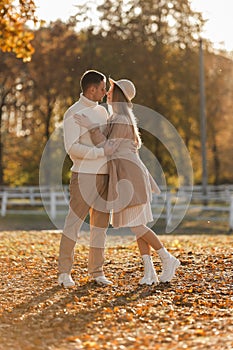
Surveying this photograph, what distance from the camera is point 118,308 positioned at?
6.43 m

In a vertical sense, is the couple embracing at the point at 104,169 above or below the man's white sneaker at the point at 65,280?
above

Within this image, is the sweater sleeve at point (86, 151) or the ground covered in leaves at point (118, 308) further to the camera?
the sweater sleeve at point (86, 151)

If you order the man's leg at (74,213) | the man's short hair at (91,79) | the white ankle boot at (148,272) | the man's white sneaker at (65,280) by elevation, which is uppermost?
the man's short hair at (91,79)

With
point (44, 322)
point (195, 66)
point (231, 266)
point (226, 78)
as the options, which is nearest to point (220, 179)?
point (226, 78)

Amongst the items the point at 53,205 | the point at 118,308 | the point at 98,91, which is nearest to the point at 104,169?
the point at 98,91

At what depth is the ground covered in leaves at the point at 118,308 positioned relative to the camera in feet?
17.7

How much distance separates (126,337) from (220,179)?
123ft

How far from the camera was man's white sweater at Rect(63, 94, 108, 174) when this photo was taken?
283 inches

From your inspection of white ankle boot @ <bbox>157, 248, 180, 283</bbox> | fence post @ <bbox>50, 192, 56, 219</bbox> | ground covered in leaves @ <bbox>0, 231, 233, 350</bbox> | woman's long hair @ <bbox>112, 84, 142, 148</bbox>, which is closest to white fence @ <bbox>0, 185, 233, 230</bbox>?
fence post @ <bbox>50, 192, 56, 219</bbox>

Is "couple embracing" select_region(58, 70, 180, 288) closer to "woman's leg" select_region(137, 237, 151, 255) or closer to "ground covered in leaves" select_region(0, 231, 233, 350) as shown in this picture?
"woman's leg" select_region(137, 237, 151, 255)

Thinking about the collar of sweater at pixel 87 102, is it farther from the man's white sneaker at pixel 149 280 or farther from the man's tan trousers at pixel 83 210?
the man's white sneaker at pixel 149 280

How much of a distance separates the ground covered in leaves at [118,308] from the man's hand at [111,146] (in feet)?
4.45

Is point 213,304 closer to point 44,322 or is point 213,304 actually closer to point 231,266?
point 44,322

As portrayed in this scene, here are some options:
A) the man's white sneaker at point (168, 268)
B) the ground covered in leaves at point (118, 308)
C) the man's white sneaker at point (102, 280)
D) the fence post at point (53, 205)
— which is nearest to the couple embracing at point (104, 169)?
the man's white sneaker at point (168, 268)
